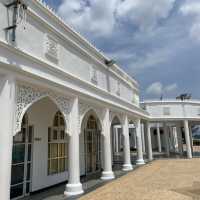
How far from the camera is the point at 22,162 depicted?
25.8 feet

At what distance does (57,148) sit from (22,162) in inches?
87.9

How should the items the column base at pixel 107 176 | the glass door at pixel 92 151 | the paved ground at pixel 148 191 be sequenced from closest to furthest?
the paved ground at pixel 148 191
the column base at pixel 107 176
the glass door at pixel 92 151

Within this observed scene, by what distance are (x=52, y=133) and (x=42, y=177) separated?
6.09 feet

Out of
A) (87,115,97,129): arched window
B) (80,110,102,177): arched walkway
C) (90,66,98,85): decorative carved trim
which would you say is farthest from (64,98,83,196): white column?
(87,115,97,129): arched window

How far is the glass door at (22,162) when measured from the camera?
7.44 metres

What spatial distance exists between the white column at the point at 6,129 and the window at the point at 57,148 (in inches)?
167

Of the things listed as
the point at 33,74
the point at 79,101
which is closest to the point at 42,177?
the point at 79,101

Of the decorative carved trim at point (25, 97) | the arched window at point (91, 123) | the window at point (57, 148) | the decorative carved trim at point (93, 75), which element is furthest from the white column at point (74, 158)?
the arched window at point (91, 123)

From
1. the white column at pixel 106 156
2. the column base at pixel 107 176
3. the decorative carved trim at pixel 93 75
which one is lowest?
the column base at pixel 107 176

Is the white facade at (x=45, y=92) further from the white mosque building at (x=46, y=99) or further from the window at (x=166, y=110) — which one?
the window at (x=166, y=110)

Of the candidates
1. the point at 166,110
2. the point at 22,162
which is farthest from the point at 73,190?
the point at 166,110

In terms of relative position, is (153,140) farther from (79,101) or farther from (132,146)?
(79,101)

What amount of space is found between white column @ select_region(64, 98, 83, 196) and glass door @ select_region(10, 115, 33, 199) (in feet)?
5.02

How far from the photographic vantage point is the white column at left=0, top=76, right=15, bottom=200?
4.96 meters
